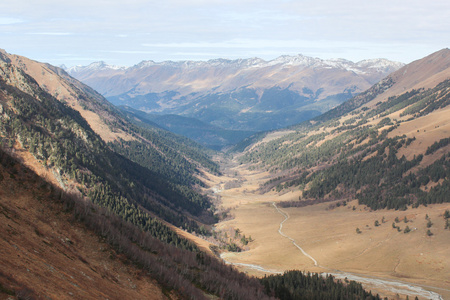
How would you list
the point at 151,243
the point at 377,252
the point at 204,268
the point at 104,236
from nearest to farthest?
1. the point at 104,236
2. the point at 151,243
3. the point at 204,268
4. the point at 377,252

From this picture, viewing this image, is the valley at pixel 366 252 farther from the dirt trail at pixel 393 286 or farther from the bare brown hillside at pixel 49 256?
the bare brown hillside at pixel 49 256

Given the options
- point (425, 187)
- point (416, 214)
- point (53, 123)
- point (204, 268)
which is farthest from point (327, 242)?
point (53, 123)

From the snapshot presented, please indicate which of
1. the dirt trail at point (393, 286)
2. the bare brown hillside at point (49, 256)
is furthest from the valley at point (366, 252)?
the bare brown hillside at point (49, 256)

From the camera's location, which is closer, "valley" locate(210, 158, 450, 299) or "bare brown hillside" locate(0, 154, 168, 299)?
"bare brown hillside" locate(0, 154, 168, 299)

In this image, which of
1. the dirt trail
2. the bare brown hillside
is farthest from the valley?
the bare brown hillside

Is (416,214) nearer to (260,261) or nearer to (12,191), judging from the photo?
(260,261)

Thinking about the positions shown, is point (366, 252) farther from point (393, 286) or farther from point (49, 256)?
point (49, 256)

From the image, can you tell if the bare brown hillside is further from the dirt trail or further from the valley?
the valley

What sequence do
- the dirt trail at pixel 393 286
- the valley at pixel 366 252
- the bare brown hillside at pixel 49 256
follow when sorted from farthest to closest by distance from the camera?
the valley at pixel 366 252 → the dirt trail at pixel 393 286 → the bare brown hillside at pixel 49 256

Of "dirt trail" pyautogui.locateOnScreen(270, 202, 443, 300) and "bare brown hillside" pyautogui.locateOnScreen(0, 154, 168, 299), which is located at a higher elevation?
"bare brown hillside" pyautogui.locateOnScreen(0, 154, 168, 299)
